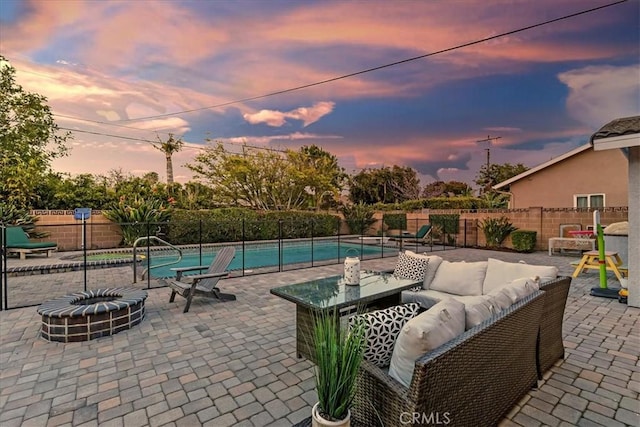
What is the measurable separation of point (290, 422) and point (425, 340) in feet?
3.72

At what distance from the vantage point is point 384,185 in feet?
85.9

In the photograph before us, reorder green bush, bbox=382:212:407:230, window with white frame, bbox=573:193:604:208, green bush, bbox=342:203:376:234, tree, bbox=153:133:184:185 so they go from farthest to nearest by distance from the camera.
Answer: tree, bbox=153:133:184:185, green bush, bbox=342:203:376:234, green bush, bbox=382:212:407:230, window with white frame, bbox=573:193:604:208

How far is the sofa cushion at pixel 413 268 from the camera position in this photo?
3.74 meters

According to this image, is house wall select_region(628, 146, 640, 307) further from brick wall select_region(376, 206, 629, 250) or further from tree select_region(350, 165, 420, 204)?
tree select_region(350, 165, 420, 204)

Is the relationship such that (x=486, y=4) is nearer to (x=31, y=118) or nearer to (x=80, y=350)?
(x=80, y=350)

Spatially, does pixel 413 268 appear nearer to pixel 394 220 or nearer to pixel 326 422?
pixel 326 422

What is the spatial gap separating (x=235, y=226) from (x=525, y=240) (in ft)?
35.4

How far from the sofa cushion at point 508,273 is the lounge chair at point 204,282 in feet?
11.2

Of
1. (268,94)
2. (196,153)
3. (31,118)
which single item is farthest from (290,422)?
(196,153)

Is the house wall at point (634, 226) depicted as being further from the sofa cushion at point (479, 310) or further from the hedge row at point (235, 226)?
the hedge row at point (235, 226)

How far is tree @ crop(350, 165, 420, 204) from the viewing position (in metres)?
26.2

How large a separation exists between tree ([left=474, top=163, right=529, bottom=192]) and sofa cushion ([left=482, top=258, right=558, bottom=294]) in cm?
2504

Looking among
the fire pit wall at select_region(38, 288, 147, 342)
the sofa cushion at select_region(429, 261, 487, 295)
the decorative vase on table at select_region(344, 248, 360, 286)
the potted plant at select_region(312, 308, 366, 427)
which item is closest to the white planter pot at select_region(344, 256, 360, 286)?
the decorative vase on table at select_region(344, 248, 360, 286)

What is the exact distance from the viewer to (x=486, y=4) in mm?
7109
